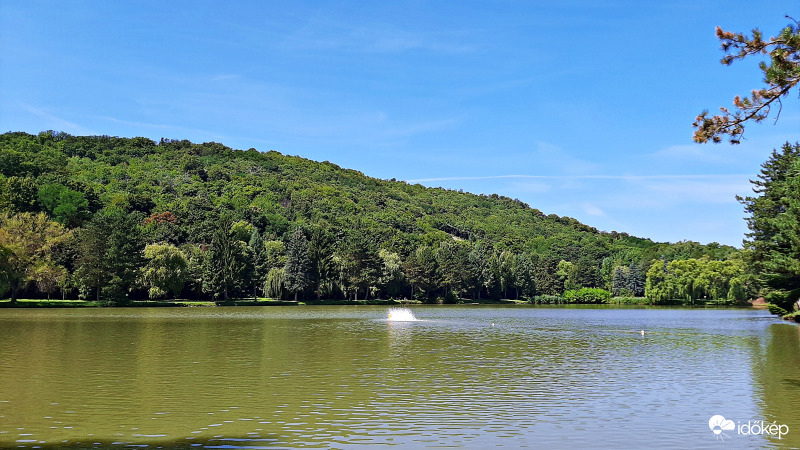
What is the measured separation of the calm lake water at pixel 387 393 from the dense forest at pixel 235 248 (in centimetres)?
4555

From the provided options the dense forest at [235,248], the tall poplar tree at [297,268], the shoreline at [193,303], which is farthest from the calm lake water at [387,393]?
the tall poplar tree at [297,268]

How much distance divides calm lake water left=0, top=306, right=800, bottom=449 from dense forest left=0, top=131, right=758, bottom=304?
45.6 meters

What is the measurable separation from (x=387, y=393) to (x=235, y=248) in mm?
85138

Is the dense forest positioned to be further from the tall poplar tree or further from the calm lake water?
the calm lake water

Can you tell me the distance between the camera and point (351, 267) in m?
118

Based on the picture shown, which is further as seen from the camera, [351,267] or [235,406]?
[351,267]

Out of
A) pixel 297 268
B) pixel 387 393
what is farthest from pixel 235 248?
pixel 387 393

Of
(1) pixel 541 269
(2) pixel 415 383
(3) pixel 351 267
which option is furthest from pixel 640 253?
(2) pixel 415 383

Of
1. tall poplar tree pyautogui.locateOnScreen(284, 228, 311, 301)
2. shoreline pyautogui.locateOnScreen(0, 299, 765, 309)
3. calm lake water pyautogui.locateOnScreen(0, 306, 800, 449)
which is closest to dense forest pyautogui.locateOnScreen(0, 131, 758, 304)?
tall poplar tree pyautogui.locateOnScreen(284, 228, 311, 301)

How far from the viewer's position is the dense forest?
281 ft

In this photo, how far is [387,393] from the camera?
1881cm

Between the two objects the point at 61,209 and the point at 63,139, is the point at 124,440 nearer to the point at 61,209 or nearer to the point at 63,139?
the point at 61,209

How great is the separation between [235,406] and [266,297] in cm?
9471

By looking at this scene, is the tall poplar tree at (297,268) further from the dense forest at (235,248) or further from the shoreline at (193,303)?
the shoreline at (193,303)
